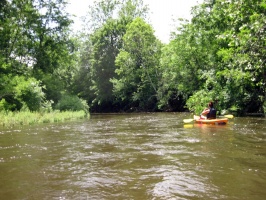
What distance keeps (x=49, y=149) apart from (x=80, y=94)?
40.1 m

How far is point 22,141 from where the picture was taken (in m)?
9.93

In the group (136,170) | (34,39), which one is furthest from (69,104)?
(136,170)

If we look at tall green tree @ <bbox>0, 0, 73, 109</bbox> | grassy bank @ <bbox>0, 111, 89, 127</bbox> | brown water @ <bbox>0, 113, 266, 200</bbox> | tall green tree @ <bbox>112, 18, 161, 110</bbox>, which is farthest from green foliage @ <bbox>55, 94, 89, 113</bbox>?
brown water @ <bbox>0, 113, 266, 200</bbox>

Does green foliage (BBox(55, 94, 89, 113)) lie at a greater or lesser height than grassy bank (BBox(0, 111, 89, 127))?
greater

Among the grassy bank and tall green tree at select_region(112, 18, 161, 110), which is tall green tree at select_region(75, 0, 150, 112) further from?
the grassy bank

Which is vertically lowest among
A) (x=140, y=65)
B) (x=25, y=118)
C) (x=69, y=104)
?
(x=25, y=118)

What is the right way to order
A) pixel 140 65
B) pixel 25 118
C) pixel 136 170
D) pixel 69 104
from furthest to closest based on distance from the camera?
pixel 140 65 < pixel 69 104 < pixel 25 118 < pixel 136 170

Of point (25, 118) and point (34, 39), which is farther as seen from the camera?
point (34, 39)

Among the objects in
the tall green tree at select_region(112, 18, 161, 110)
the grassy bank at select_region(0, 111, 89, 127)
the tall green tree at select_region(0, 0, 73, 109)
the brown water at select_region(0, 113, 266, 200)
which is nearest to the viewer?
the brown water at select_region(0, 113, 266, 200)

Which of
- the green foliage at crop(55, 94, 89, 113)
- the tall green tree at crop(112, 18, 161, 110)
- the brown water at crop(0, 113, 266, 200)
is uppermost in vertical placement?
the tall green tree at crop(112, 18, 161, 110)

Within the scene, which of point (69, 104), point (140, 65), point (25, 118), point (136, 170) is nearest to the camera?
point (136, 170)

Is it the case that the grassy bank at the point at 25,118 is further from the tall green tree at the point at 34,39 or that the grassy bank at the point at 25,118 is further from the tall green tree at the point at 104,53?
the tall green tree at the point at 104,53

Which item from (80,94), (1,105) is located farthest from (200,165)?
(80,94)

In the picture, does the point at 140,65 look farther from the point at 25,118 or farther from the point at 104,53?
the point at 25,118
